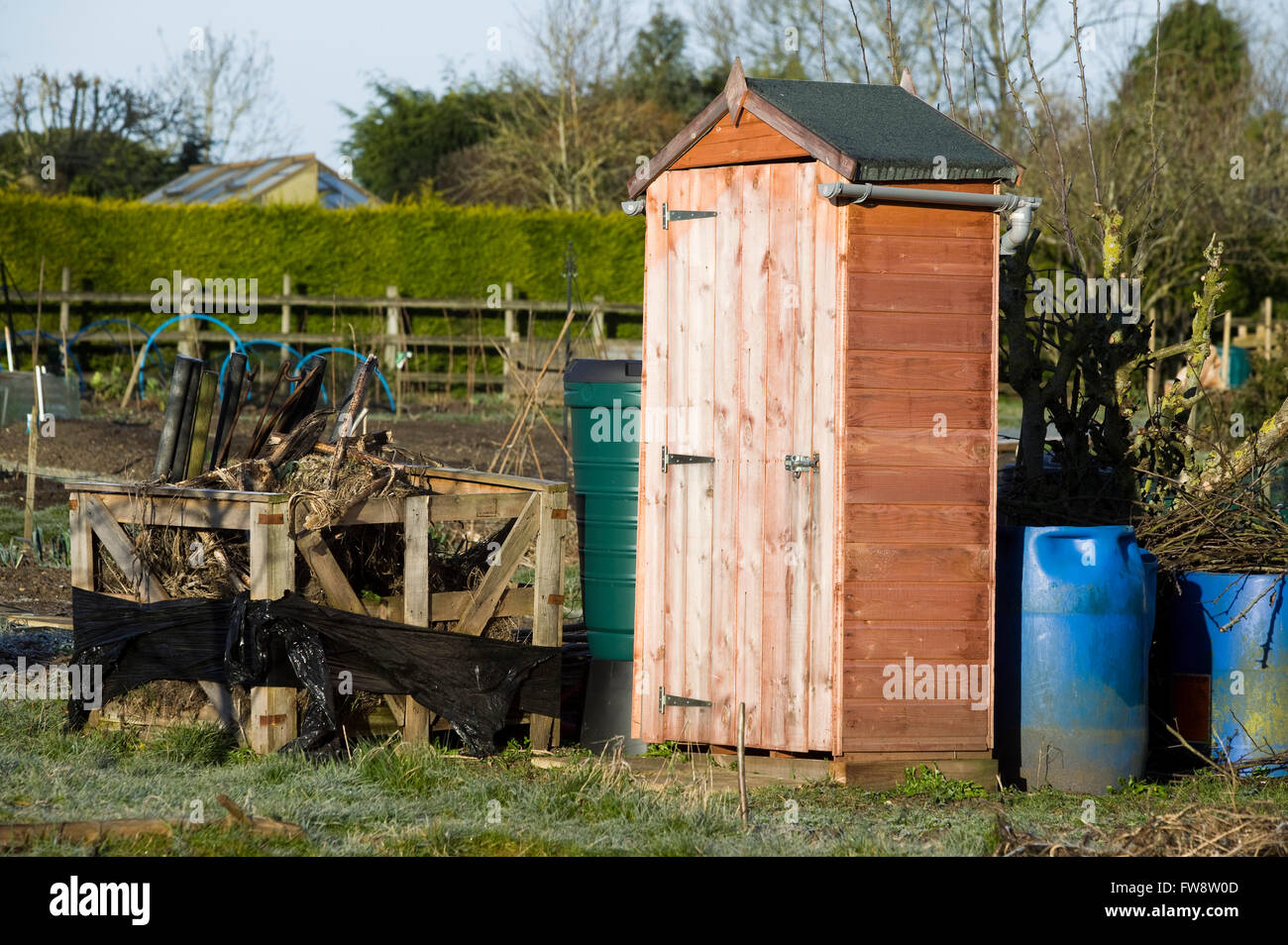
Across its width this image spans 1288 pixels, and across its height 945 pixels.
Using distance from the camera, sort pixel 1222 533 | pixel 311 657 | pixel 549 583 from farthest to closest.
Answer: pixel 549 583 → pixel 1222 533 → pixel 311 657

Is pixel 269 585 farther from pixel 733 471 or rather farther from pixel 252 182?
pixel 252 182

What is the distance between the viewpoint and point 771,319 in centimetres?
473

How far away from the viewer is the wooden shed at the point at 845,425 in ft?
15.1

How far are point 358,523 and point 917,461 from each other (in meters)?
2.25

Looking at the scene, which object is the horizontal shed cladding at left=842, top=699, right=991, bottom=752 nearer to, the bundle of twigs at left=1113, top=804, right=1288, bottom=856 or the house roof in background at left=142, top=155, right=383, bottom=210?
the bundle of twigs at left=1113, top=804, right=1288, bottom=856

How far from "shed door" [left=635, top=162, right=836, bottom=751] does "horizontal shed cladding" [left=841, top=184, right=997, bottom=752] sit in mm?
130

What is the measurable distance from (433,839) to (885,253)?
2583 mm

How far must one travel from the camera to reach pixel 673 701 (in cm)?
493

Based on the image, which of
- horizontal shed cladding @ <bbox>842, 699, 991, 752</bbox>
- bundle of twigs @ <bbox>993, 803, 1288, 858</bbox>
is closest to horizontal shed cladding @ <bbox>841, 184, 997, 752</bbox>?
horizontal shed cladding @ <bbox>842, 699, 991, 752</bbox>

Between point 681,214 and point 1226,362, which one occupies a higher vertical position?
point 1226,362

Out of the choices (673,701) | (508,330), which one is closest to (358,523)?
(673,701)

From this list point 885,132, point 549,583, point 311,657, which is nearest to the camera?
point 885,132
